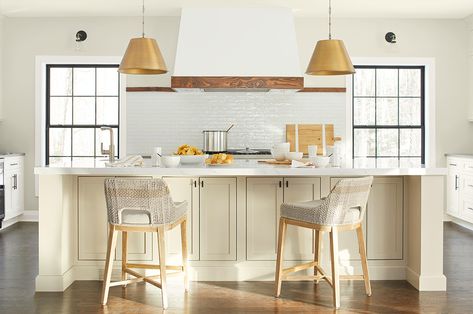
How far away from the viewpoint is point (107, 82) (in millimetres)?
7875

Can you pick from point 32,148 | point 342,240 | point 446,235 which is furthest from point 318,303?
point 32,148

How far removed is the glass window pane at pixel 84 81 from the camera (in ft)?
25.8

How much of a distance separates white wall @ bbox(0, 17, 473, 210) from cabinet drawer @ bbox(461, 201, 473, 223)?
0.84 metres

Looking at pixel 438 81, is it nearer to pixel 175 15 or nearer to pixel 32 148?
pixel 175 15

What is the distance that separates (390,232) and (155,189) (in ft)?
6.47

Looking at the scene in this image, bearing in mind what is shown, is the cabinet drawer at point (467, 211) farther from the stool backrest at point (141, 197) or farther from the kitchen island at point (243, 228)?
the stool backrest at point (141, 197)

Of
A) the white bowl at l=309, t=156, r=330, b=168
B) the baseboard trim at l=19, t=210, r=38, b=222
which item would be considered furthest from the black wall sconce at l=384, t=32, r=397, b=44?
the baseboard trim at l=19, t=210, r=38, b=222

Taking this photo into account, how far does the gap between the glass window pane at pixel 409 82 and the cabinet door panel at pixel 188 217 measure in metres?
4.50

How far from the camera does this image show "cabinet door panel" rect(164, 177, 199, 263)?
14.8 ft

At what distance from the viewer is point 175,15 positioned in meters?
7.53

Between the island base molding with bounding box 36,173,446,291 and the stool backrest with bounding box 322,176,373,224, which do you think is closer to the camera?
the stool backrest with bounding box 322,176,373,224

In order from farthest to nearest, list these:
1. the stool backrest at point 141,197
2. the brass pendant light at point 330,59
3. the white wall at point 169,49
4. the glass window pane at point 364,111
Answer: the glass window pane at point 364,111 < the white wall at point 169,49 < the brass pendant light at point 330,59 < the stool backrest at point 141,197

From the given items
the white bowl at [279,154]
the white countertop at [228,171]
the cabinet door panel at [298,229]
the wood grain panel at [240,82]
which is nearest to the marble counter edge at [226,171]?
the white countertop at [228,171]

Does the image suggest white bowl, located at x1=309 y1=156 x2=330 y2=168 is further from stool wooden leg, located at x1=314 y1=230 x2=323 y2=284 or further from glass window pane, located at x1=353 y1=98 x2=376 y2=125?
glass window pane, located at x1=353 y1=98 x2=376 y2=125
